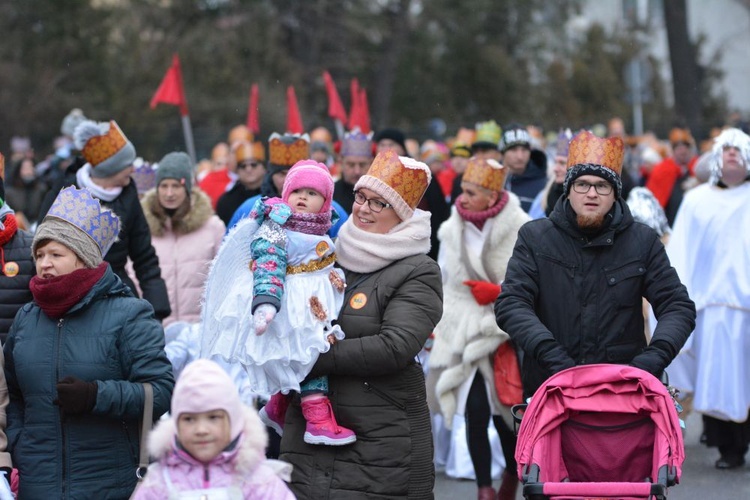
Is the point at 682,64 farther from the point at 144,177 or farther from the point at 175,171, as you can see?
the point at 175,171

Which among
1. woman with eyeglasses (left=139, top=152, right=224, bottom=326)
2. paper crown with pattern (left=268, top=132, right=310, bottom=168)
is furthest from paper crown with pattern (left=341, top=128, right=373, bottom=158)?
woman with eyeglasses (left=139, top=152, right=224, bottom=326)

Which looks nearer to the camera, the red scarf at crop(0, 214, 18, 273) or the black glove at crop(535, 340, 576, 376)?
the black glove at crop(535, 340, 576, 376)

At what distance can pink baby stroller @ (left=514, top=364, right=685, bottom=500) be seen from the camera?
5559 mm

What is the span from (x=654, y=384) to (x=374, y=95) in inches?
1478

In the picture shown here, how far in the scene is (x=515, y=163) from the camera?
11422 mm

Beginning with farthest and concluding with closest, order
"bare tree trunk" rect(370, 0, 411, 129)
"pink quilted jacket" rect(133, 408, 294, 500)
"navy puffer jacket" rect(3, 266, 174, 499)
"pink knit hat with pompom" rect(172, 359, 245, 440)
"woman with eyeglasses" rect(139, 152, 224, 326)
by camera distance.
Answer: "bare tree trunk" rect(370, 0, 411, 129) → "woman with eyeglasses" rect(139, 152, 224, 326) → "navy puffer jacket" rect(3, 266, 174, 499) → "pink quilted jacket" rect(133, 408, 294, 500) → "pink knit hat with pompom" rect(172, 359, 245, 440)

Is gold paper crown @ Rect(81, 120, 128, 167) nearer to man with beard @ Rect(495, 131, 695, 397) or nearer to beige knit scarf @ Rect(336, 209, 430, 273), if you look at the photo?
beige knit scarf @ Rect(336, 209, 430, 273)

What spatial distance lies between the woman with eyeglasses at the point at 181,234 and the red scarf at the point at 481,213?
174 centimetres

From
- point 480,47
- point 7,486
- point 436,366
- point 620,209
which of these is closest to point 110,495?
point 7,486

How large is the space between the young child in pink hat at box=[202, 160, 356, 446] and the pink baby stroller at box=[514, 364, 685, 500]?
30.6 inches

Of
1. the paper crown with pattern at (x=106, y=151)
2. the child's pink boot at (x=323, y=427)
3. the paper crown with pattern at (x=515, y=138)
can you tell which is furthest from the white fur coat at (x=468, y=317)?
the child's pink boot at (x=323, y=427)

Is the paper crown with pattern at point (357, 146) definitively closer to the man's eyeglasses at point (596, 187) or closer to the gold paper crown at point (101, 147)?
the gold paper crown at point (101, 147)

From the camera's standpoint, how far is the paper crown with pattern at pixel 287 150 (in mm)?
9680

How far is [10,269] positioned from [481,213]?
3236mm
